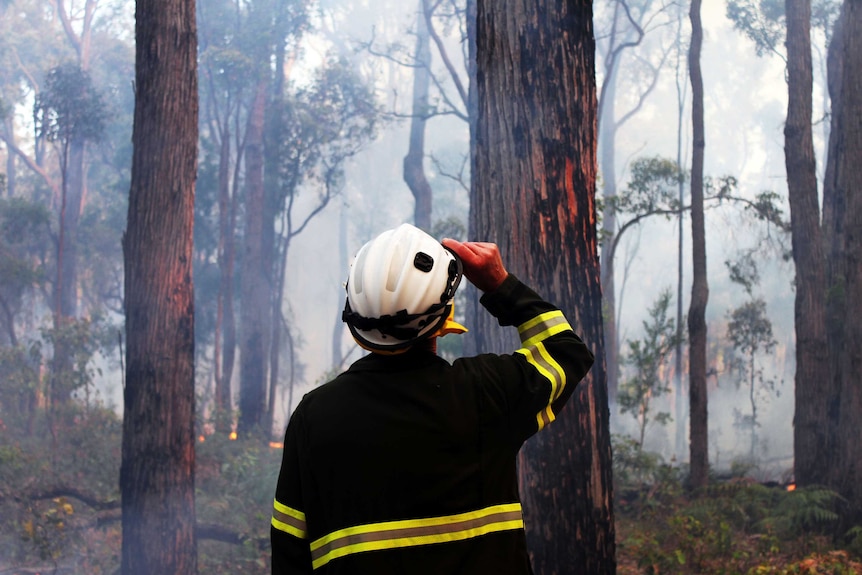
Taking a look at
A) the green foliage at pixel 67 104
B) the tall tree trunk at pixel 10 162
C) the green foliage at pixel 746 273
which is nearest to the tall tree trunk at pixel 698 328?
the green foliage at pixel 746 273

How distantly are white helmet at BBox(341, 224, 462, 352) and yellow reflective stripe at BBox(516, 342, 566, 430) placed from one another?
275mm

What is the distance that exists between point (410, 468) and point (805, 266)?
41.0 ft

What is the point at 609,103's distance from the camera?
37406mm

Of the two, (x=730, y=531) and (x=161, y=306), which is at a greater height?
(x=161, y=306)

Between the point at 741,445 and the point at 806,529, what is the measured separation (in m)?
17.5

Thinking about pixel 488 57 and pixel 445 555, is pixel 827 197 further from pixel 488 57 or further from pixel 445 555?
pixel 445 555

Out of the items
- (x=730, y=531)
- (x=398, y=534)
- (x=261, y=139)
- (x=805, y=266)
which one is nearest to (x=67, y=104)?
(x=261, y=139)

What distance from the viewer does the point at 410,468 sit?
1996 millimetres

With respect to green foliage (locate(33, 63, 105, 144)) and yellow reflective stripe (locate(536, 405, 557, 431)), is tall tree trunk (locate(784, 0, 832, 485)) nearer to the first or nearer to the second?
yellow reflective stripe (locate(536, 405, 557, 431))

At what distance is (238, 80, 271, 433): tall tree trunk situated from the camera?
22781mm

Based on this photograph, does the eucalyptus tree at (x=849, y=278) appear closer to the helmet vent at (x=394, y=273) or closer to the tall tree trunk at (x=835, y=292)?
the tall tree trunk at (x=835, y=292)

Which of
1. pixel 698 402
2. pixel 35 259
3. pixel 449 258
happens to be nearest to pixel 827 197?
pixel 698 402

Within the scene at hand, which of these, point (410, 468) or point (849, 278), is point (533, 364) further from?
point (849, 278)

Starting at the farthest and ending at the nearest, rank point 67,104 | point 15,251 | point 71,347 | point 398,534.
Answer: point 15,251
point 67,104
point 71,347
point 398,534
